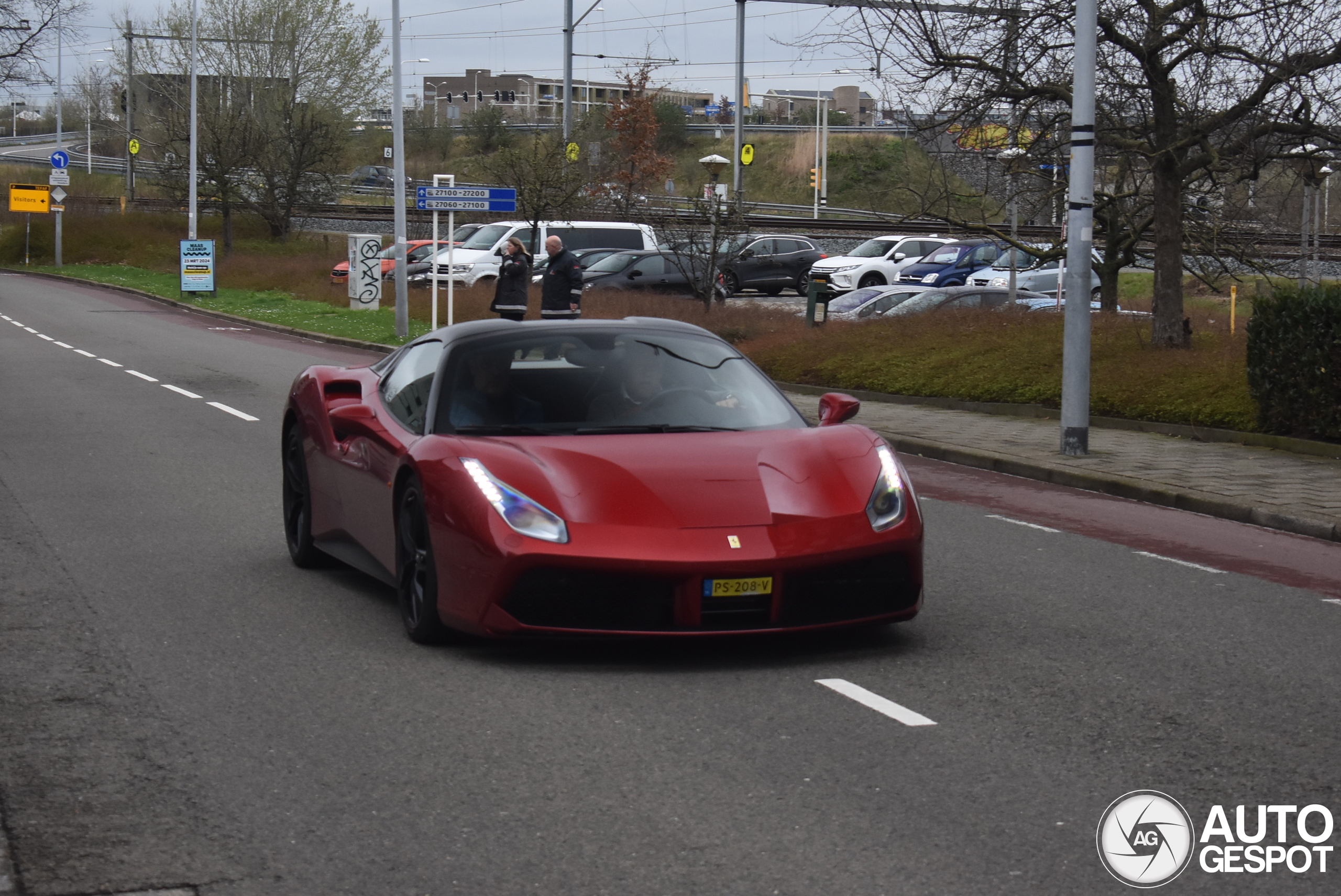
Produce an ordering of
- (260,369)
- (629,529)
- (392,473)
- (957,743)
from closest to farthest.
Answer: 1. (957,743)
2. (629,529)
3. (392,473)
4. (260,369)

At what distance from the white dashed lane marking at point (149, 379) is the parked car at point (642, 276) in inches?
466

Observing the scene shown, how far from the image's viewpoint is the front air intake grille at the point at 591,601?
6066mm

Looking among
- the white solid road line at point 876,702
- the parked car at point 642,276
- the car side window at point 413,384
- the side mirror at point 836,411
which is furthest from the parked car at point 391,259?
the white solid road line at point 876,702

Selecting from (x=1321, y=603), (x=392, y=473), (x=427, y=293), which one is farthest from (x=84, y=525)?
(x=427, y=293)

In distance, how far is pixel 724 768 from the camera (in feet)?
16.4

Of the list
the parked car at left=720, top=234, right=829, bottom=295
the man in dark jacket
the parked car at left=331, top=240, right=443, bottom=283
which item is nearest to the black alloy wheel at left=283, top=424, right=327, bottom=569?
the man in dark jacket

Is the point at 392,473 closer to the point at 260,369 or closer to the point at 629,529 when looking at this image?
the point at 629,529

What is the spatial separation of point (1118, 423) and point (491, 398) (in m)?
11.2

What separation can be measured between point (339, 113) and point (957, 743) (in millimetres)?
72501

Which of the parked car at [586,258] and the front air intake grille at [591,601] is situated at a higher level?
the parked car at [586,258]

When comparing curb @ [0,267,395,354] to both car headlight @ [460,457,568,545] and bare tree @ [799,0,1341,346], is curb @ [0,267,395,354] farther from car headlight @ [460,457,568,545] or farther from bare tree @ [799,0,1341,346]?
car headlight @ [460,457,568,545]

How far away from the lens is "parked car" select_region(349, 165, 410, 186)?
92219 millimetres

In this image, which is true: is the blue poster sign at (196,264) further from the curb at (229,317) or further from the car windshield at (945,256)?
the car windshield at (945,256)

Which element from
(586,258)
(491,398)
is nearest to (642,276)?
(586,258)
